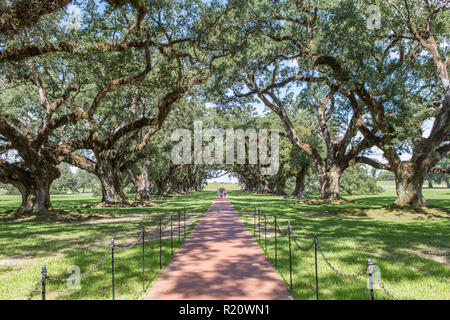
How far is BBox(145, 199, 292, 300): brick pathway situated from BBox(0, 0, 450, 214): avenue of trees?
7.41 m

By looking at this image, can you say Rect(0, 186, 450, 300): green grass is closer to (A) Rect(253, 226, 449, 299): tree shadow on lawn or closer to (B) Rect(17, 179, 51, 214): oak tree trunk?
(A) Rect(253, 226, 449, 299): tree shadow on lawn

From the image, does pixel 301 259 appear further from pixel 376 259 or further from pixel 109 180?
pixel 109 180

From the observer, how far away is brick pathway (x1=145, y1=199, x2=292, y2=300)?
4895mm

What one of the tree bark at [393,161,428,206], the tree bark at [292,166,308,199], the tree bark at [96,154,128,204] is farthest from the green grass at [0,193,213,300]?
the tree bark at [292,166,308,199]

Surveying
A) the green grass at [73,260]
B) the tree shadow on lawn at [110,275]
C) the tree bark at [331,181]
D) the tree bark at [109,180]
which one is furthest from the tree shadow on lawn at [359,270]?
the tree bark at [109,180]

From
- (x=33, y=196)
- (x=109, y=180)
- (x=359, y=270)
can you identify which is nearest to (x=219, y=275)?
(x=359, y=270)
